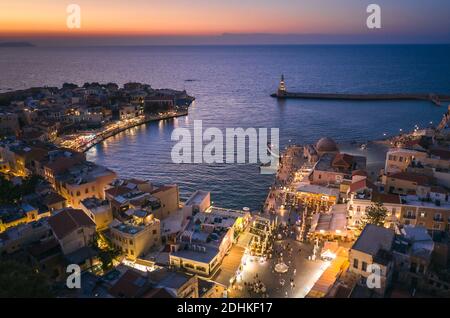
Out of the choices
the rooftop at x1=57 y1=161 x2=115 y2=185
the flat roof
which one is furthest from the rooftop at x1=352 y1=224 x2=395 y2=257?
the rooftop at x1=57 y1=161 x2=115 y2=185

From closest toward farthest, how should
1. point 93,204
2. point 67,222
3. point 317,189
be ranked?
point 67,222
point 93,204
point 317,189

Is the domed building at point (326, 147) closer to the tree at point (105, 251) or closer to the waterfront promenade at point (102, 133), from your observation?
the tree at point (105, 251)

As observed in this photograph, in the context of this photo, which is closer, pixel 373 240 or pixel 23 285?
pixel 23 285

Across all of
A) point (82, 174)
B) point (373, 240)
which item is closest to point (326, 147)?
point (373, 240)

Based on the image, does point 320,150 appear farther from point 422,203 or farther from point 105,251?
point 105,251

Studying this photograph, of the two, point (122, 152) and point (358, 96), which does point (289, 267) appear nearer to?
point (122, 152)
